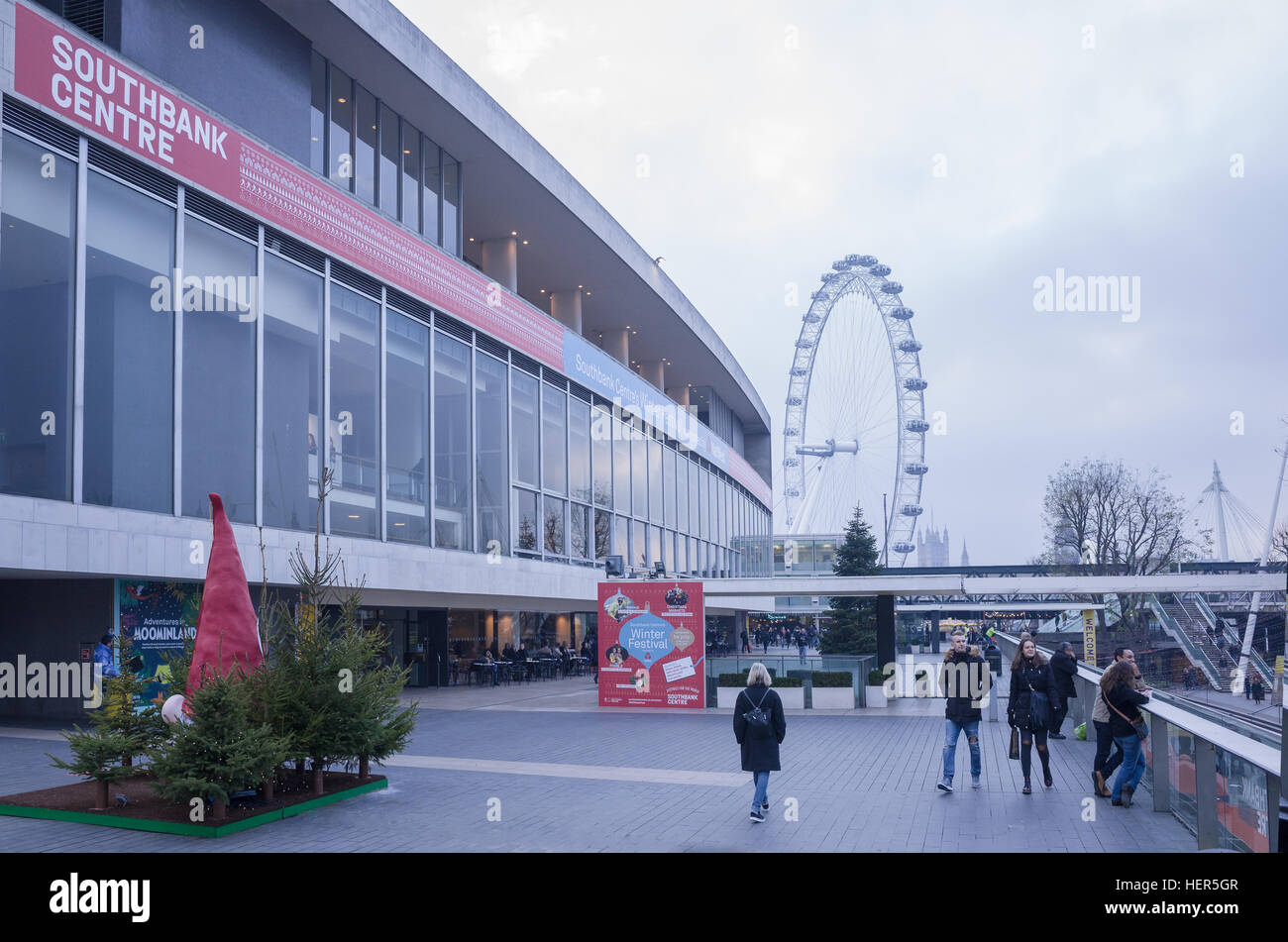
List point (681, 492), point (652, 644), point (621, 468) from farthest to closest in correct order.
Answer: point (681, 492), point (621, 468), point (652, 644)

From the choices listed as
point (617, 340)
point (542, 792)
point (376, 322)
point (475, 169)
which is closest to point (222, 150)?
point (376, 322)

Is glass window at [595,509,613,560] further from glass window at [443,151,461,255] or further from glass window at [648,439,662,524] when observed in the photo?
glass window at [443,151,461,255]

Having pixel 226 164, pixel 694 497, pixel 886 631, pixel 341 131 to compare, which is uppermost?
pixel 341 131

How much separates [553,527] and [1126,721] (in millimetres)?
24407

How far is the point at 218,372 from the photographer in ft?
64.6

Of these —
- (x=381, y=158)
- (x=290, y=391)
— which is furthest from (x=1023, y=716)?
(x=381, y=158)

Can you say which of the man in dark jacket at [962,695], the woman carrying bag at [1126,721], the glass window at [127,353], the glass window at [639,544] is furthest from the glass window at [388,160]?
the woman carrying bag at [1126,721]

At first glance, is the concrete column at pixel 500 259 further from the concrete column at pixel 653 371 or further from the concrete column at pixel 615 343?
the concrete column at pixel 653 371

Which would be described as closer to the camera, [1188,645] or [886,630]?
[886,630]

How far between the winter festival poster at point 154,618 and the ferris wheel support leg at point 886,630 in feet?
50.9

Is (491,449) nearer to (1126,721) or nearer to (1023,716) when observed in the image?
(1023,716)

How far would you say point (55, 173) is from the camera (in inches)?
655

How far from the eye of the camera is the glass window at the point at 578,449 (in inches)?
1404
